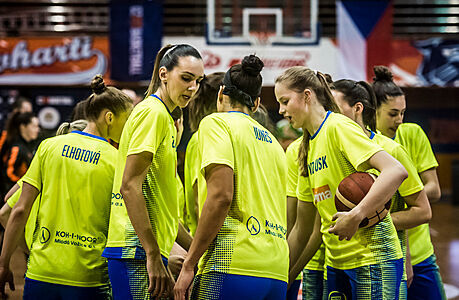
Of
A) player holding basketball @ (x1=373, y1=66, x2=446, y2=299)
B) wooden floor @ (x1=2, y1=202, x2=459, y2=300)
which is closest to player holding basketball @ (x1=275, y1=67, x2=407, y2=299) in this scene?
player holding basketball @ (x1=373, y1=66, x2=446, y2=299)

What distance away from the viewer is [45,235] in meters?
3.06

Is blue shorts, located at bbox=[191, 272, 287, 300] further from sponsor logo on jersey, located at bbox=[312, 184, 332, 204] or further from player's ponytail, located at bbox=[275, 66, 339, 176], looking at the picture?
player's ponytail, located at bbox=[275, 66, 339, 176]

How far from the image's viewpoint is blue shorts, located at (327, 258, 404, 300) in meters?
2.78

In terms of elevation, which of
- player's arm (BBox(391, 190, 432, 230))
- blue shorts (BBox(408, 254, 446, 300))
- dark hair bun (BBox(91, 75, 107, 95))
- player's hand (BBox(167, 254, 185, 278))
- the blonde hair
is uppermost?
dark hair bun (BBox(91, 75, 107, 95))

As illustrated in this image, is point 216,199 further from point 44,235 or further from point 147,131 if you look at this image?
point 44,235

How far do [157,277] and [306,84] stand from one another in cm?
115

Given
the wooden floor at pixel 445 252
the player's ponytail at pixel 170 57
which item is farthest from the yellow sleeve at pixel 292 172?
the wooden floor at pixel 445 252

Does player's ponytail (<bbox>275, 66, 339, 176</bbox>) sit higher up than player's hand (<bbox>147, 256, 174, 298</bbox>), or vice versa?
player's ponytail (<bbox>275, 66, 339, 176</bbox>)

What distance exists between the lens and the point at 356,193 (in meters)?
2.64

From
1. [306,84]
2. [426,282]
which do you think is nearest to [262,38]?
[426,282]

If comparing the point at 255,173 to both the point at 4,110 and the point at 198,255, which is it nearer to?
the point at 198,255

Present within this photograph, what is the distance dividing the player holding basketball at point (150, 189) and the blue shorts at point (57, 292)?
0.47m

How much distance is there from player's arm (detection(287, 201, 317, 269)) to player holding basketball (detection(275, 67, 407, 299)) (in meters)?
0.36

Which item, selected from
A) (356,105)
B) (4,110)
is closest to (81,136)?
(356,105)
